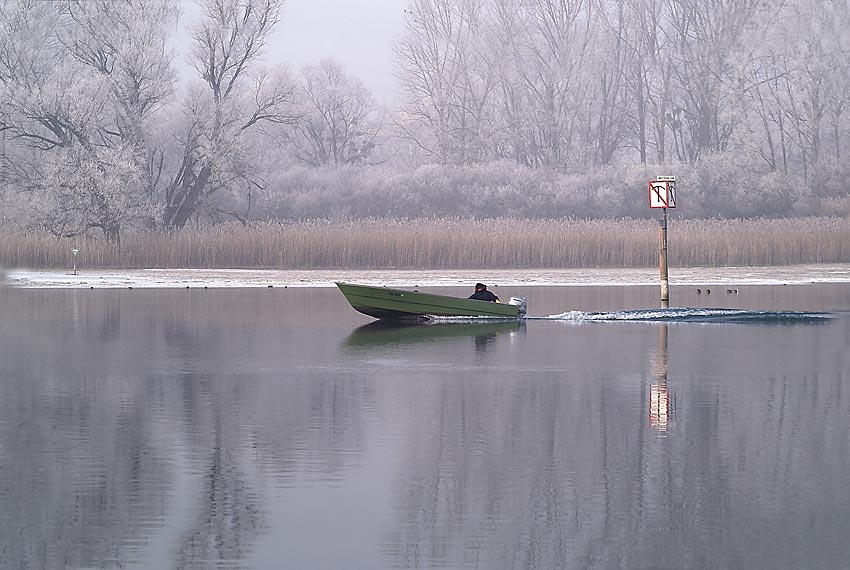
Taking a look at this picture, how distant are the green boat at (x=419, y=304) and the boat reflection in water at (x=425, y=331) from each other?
0.28 metres

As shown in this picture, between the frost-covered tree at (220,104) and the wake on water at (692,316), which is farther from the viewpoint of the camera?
the frost-covered tree at (220,104)

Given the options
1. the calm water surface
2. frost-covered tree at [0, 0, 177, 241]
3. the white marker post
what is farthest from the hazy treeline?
the calm water surface

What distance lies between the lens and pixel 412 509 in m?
9.93

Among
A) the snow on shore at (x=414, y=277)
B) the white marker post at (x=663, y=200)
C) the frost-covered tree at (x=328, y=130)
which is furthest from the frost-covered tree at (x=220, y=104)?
the frost-covered tree at (x=328, y=130)

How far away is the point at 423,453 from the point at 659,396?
194 inches

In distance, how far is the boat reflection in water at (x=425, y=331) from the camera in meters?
24.1

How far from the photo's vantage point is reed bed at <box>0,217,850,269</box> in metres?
49.2

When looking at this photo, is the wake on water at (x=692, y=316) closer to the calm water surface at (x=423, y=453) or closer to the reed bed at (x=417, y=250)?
the calm water surface at (x=423, y=453)

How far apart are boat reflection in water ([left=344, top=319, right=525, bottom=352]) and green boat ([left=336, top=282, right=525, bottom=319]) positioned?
278 mm

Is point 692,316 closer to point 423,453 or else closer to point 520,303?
point 520,303

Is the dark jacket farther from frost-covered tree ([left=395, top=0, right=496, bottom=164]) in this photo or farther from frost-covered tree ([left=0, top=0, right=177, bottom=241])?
frost-covered tree ([left=395, top=0, right=496, bottom=164])

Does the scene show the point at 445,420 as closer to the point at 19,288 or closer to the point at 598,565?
the point at 598,565

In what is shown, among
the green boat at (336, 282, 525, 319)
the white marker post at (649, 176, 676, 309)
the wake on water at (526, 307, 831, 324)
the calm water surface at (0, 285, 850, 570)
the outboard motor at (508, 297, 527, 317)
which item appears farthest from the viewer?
the white marker post at (649, 176, 676, 309)

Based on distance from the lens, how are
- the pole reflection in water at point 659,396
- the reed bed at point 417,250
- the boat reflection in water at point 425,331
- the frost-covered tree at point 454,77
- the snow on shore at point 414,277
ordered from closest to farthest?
the pole reflection in water at point 659,396 → the boat reflection in water at point 425,331 → the snow on shore at point 414,277 → the reed bed at point 417,250 → the frost-covered tree at point 454,77
